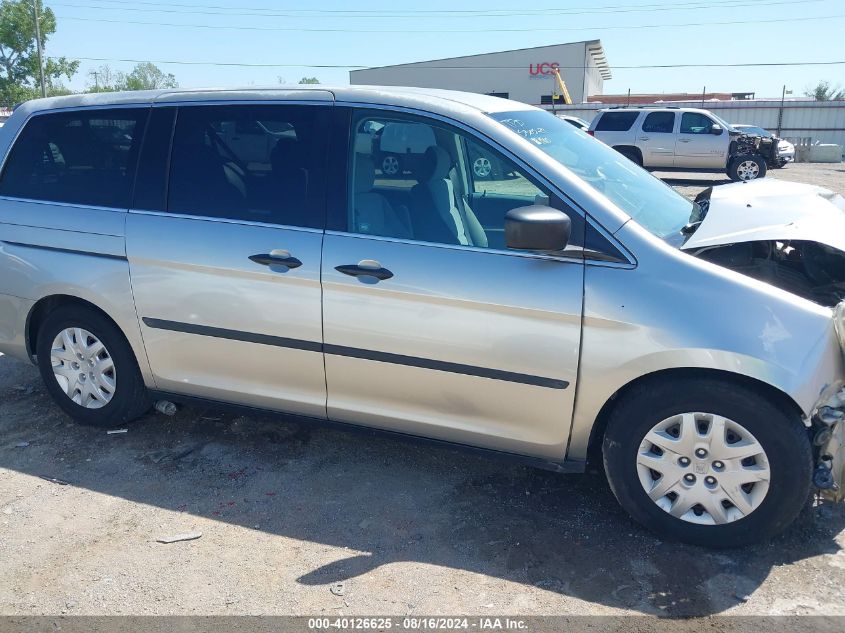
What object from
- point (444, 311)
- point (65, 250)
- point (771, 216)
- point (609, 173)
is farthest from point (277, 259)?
point (771, 216)

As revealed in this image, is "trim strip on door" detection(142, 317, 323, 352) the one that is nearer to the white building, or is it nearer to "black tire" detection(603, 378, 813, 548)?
"black tire" detection(603, 378, 813, 548)

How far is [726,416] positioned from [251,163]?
Result: 2.56m

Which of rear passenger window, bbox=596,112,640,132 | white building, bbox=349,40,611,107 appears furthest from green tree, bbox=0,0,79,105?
rear passenger window, bbox=596,112,640,132

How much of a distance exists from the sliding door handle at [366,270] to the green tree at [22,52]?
50204mm

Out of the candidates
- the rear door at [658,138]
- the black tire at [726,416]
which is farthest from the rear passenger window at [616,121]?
the black tire at [726,416]

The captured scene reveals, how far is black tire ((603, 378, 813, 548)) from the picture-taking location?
2855 millimetres

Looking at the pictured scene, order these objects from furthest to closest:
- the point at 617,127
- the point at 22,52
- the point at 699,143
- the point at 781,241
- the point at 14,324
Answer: the point at 22,52, the point at 617,127, the point at 699,143, the point at 14,324, the point at 781,241

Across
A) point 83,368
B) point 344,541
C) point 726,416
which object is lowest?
point 344,541

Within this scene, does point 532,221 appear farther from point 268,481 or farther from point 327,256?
point 268,481

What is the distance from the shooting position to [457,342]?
3.20 metres

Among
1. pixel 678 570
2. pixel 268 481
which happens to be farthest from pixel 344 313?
pixel 678 570

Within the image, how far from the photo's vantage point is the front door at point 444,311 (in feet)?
10.1

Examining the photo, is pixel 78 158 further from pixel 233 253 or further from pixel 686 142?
pixel 686 142

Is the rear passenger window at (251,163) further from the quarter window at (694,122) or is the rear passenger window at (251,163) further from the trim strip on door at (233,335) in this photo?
the quarter window at (694,122)
